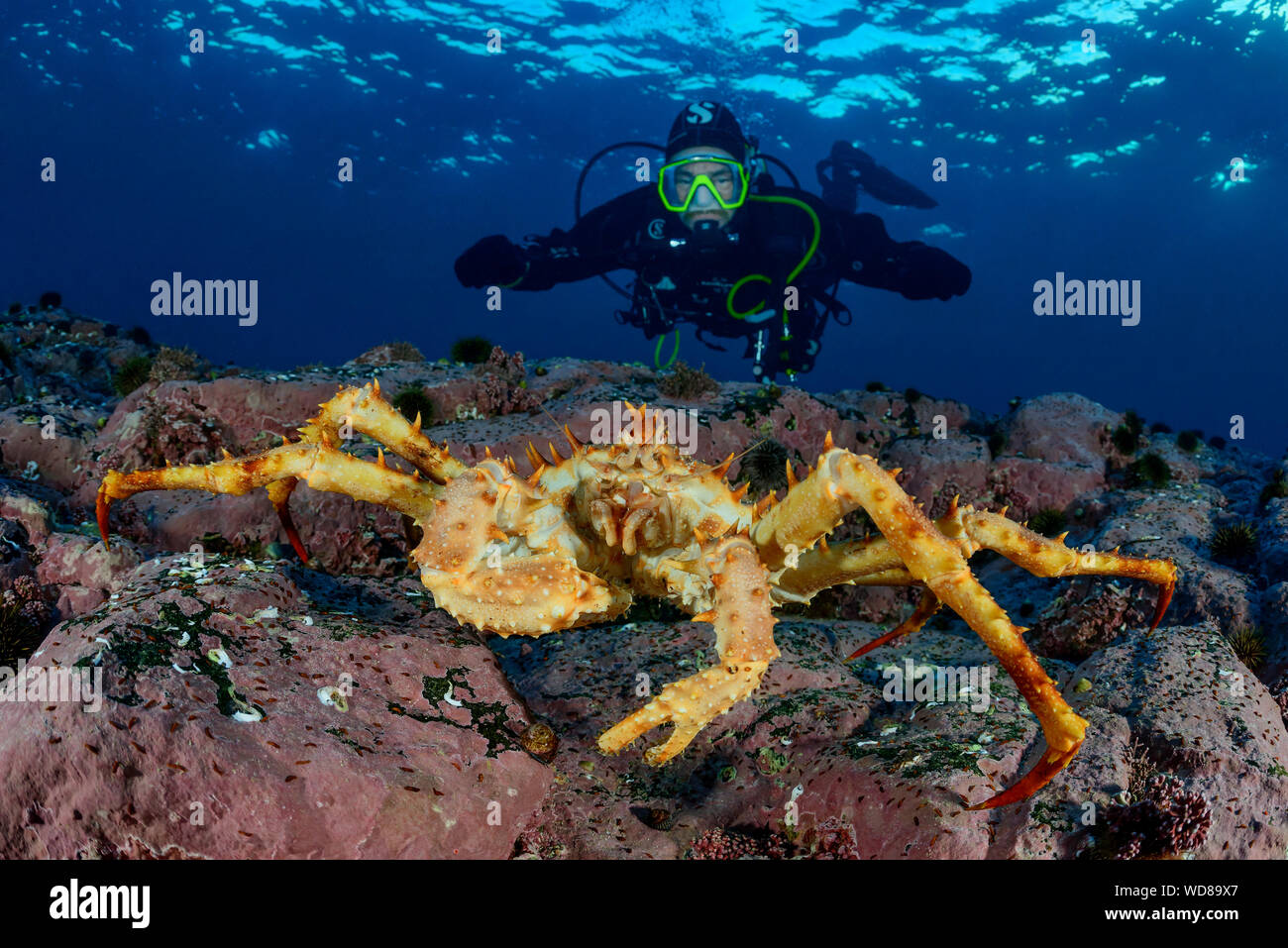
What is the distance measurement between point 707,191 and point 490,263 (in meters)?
5.95

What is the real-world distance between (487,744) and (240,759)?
1.35 metres

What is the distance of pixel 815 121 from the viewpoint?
4869cm

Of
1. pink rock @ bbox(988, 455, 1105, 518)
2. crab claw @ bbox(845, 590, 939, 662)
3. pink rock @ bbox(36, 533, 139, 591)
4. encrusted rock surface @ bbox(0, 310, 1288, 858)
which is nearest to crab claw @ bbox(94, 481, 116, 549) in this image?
encrusted rock surface @ bbox(0, 310, 1288, 858)

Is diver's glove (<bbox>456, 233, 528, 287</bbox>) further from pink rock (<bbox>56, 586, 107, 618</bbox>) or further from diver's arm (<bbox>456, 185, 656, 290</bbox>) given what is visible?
pink rock (<bbox>56, 586, 107, 618</bbox>)

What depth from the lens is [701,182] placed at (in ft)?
52.5

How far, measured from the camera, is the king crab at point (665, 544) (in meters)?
3.18

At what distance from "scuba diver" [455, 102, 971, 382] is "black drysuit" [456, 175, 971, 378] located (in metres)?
0.03

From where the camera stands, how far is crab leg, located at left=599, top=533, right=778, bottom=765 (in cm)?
309

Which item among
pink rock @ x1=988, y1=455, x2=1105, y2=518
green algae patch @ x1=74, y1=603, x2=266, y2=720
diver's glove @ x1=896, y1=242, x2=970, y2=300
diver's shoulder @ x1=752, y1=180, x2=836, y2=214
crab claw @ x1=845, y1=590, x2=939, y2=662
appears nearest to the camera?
green algae patch @ x1=74, y1=603, x2=266, y2=720

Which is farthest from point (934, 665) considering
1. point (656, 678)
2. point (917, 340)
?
point (917, 340)

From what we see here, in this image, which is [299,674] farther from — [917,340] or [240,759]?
[917,340]

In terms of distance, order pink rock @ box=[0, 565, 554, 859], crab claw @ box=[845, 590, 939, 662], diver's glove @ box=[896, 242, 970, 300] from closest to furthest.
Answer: pink rock @ box=[0, 565, 554, 859] → crab claw @ box=[845, 590, 939, 662] → diver's glove @ box=[896, 242, 970, 300]

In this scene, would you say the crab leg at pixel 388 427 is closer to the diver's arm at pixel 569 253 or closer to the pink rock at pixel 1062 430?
the pink rock at pixel 1062 430

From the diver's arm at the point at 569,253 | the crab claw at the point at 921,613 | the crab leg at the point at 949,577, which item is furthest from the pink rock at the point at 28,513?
the diver's arm at the point at 569,253
